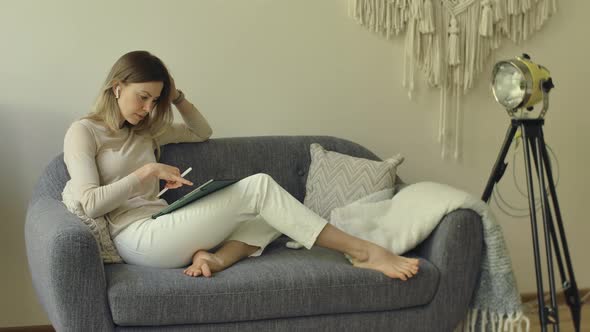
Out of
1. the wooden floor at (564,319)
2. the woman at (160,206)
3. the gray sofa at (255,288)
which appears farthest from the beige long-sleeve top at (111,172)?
the wooden floor at (564,319)

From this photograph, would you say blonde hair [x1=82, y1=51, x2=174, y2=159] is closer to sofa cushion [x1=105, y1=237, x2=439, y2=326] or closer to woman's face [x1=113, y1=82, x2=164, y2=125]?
woman's face [x1=113, y1=82, x2=164, y2=125]

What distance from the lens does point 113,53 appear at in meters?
2.66

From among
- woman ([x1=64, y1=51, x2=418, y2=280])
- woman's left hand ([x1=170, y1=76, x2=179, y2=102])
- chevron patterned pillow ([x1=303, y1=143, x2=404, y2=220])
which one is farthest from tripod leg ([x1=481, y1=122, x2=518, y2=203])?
woman's left hand ([x1=170, y1=76, x2=179, y2=102])

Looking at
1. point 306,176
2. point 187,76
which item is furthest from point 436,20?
point 187,76

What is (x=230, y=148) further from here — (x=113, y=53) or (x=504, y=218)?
(x=504, y=218)

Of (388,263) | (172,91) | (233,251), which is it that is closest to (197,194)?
(233,251)

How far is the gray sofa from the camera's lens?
6.24 ft

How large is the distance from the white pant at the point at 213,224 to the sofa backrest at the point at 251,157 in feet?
1.20

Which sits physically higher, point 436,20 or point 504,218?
→ point 436,20

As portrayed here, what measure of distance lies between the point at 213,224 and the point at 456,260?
2.47 feet

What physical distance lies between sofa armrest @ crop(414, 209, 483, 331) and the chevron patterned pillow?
42 cm

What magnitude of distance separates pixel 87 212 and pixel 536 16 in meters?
2.01

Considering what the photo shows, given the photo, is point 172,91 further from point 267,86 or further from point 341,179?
point 341,179

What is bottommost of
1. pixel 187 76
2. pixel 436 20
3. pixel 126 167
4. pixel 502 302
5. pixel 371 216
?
pixel 502 302
